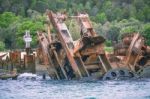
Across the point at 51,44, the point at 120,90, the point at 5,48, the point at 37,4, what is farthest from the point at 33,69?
the point at 37,4

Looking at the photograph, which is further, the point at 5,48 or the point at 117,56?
the point at 5,48

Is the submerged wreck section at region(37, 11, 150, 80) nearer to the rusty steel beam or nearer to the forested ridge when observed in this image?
the rusty steel beam

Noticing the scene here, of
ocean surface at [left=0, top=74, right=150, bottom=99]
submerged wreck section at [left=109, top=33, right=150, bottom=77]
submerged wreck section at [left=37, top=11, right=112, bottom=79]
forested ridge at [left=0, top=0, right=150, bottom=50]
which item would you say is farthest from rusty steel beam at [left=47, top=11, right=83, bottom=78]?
forested ridge at [left=0, top=0, right=150, bottom=50]

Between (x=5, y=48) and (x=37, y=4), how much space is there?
48486 mm

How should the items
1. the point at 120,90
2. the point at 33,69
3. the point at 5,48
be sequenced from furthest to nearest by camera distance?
the point at 5,48 → the point at 33,69 → the point at 120,90

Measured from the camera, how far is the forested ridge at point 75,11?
129 meters

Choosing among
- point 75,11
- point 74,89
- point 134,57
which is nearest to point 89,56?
point 134,57

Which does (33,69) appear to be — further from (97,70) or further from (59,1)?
(59,1)

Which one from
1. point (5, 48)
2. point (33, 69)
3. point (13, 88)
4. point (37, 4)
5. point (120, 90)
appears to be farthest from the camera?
point (37, 4)

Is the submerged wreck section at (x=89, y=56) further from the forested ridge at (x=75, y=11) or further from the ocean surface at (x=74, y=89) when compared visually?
the forested ridge at (x=75, y=11)

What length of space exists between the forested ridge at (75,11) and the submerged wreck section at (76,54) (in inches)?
1817

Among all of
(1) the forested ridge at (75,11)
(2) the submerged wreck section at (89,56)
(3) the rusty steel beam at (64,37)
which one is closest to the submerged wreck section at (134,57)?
(2) the submerged wreck section at (89,56)

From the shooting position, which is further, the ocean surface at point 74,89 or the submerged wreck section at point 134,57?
the submerged wreck section at point 134,57

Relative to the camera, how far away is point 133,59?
70.2 metres
